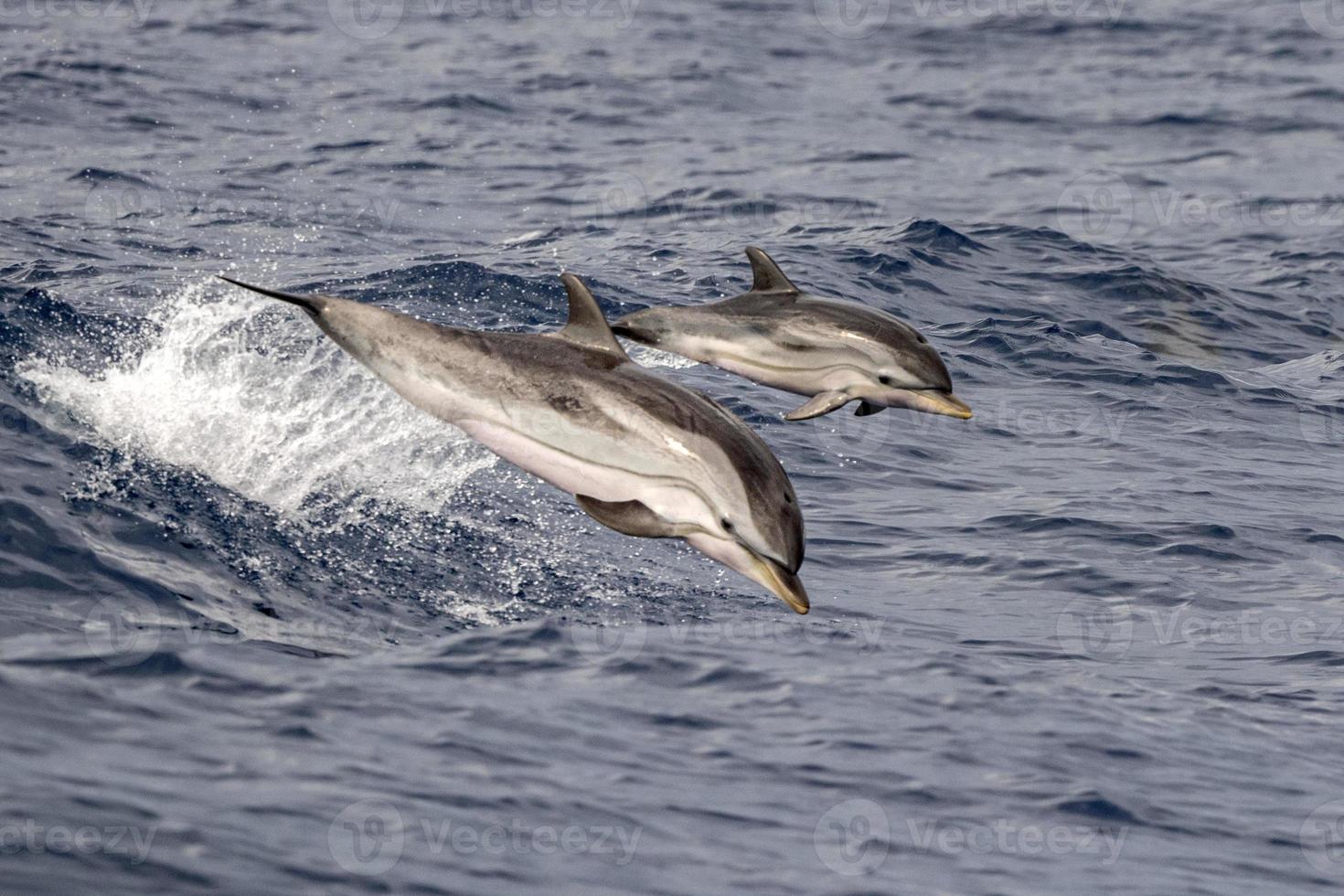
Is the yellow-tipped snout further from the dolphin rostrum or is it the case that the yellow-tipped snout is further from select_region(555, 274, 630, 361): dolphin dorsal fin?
select_region(555, 274, 630, 361): dolphin dorsal fin

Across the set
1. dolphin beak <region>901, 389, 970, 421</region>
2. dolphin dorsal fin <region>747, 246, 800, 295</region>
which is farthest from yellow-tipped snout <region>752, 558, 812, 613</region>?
dolphin dorsal fin <region>747, 246, 800, 295</region>

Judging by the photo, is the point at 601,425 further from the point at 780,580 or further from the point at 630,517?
the point at 780,580

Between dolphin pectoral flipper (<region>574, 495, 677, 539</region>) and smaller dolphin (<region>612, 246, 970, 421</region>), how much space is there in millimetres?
1050

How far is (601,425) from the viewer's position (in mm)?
7133

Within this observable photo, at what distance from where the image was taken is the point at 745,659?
9633mm

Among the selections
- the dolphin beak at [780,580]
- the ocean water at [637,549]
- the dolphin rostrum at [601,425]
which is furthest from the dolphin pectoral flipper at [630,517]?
the ocean water at [637,549]

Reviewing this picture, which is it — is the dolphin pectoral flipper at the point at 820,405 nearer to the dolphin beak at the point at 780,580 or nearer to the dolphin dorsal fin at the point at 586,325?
the dolphin dorsal fin at the point at 586,325

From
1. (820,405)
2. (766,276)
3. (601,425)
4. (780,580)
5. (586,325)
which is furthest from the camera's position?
(766,276)

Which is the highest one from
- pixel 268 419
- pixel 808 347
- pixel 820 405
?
pixel 808 347

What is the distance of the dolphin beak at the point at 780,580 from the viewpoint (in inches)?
266

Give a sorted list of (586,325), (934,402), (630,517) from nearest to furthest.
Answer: (630,517), (586,325), (934,402)

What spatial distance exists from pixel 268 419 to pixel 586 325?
16.1ft

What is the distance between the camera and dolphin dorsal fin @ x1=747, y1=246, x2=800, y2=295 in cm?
831

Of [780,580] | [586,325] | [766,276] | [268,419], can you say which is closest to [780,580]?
[780,580]
